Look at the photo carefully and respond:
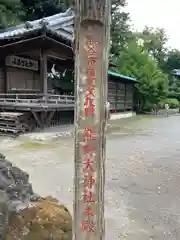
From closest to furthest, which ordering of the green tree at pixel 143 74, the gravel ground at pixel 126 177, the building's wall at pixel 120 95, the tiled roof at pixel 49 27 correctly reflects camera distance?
the gravel ground at pixel 126 177, the tiled roof at pixel 49 27, the building's wall at pixel 120 95, the green tree at pixel 143 74

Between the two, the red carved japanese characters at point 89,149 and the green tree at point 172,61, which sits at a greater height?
the green tree at point 172,61

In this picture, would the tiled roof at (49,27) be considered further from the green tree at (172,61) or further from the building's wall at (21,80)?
the green tree at (172,61)

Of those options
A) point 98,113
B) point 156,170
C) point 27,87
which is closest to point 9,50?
point 27,87

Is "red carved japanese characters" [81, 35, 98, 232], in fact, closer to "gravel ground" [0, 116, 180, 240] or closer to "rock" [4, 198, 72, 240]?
"rock" [4, 198, 72, 240]

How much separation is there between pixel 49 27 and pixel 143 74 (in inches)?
499

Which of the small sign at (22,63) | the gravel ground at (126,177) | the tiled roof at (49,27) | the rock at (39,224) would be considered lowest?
the gravel ground at (126,177)

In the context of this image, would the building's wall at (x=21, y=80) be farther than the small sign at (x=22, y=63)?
Yes

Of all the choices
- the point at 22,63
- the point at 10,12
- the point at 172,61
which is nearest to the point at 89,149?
the point at 22,63

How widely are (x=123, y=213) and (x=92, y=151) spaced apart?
2.47 meters

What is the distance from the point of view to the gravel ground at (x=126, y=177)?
13.0 feet

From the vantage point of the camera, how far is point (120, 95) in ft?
68.5

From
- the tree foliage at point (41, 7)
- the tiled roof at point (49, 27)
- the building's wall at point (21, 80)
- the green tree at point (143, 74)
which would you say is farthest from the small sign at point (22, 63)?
the green tree at point (143, 74)

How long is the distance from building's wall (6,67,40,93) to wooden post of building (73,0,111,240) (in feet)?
38.2

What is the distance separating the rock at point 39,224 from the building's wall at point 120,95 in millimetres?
16368
